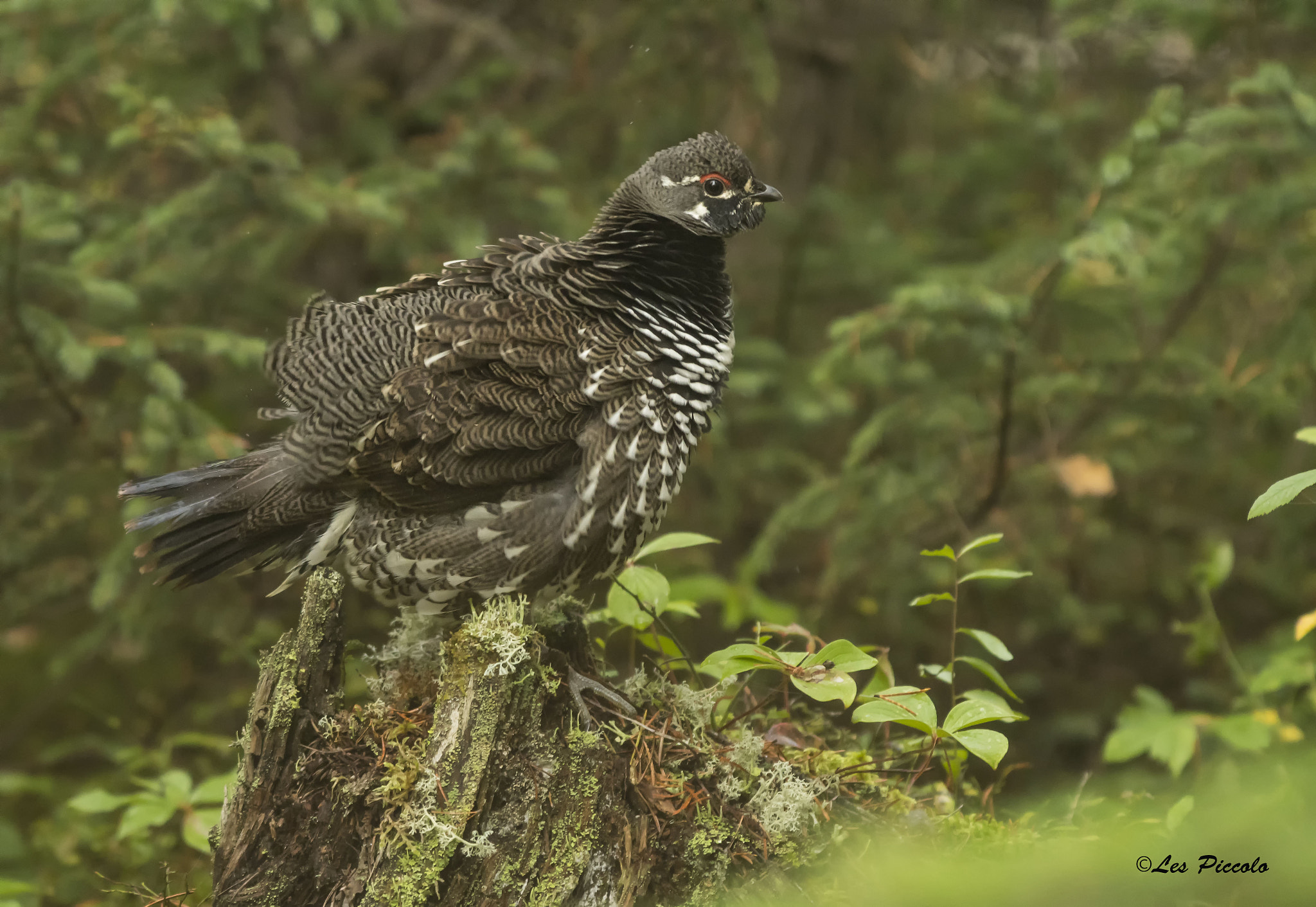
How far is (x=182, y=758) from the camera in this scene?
562 cm

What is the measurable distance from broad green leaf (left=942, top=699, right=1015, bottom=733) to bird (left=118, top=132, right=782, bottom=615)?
1046mm

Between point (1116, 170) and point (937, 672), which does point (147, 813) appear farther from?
point (1116, 170)

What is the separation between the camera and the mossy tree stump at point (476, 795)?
2605 mm

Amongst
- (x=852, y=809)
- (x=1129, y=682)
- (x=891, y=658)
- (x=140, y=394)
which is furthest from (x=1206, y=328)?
(x=140, y=394)

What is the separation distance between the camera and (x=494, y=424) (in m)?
3.00

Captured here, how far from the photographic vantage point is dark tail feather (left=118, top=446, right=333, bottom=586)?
3.11 metres

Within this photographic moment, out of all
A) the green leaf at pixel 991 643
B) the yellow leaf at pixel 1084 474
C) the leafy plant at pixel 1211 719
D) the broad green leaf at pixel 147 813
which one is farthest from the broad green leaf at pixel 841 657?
the yellow leaf at pixel 1084 474

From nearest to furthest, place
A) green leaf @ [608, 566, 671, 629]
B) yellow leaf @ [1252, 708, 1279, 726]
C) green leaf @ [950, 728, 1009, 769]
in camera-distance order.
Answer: green leaf @ [950, 728, 1009, 769]
green leaf @ [608, 566, 671, 629]
yellow leaf @ [1252, 708, 1279, 726]

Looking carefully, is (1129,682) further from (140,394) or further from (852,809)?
(140,394)

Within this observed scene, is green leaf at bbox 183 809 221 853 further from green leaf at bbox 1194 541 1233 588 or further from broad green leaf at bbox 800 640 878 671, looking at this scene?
green leaf at bbox 1194 541 1233 588

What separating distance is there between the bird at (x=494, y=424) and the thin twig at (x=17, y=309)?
45.7 inches

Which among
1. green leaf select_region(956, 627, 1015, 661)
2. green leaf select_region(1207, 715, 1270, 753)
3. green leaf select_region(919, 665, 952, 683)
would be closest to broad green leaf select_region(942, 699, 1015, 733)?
green leaf select_region(956, 627, 1015, 661)

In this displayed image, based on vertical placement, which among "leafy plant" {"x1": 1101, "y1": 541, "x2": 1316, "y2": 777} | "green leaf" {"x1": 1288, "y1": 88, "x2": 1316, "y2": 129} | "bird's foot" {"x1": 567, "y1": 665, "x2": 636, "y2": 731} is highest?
"green leaf" {"x1": 1288, "y1": 88, "x2": 1316, "y2": 129}

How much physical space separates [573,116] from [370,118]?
1.10 meters
